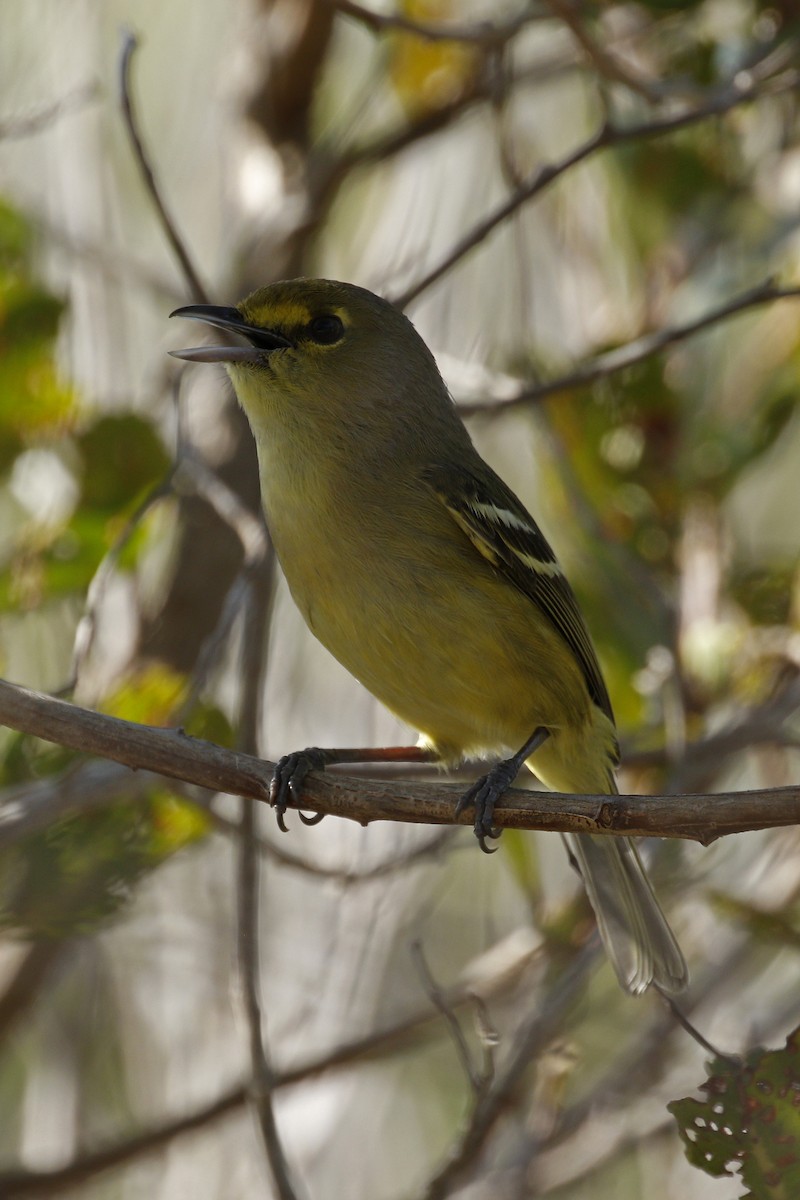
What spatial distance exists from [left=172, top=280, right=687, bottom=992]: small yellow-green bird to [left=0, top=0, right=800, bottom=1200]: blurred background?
0.90 feet

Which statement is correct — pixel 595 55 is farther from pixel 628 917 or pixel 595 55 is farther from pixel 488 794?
pixel 628 917

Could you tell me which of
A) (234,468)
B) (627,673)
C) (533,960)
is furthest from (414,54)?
(533,960)

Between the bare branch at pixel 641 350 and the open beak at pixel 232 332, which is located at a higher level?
the open beak at pixel 232 332

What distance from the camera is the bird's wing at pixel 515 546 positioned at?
11.1 feet

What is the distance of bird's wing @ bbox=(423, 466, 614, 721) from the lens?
3385 millimetres

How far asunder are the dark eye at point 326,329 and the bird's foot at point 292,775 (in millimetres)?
1100

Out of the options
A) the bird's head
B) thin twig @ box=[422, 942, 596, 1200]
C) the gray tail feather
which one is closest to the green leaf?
the bird's head

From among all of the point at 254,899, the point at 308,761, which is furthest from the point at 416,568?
the point at 254,899

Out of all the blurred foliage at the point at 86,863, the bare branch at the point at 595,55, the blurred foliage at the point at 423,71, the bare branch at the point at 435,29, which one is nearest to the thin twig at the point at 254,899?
the blurred foliage at the point at 86,863

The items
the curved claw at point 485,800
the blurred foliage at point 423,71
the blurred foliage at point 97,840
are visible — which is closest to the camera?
the curved claw at point 485,800

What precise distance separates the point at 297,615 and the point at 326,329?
1356 mm

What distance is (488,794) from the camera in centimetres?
289

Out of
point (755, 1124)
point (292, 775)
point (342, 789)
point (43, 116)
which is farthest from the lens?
point (43, 116)

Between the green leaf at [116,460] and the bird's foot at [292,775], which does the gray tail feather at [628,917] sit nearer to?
the bird's foot at [292,775]
